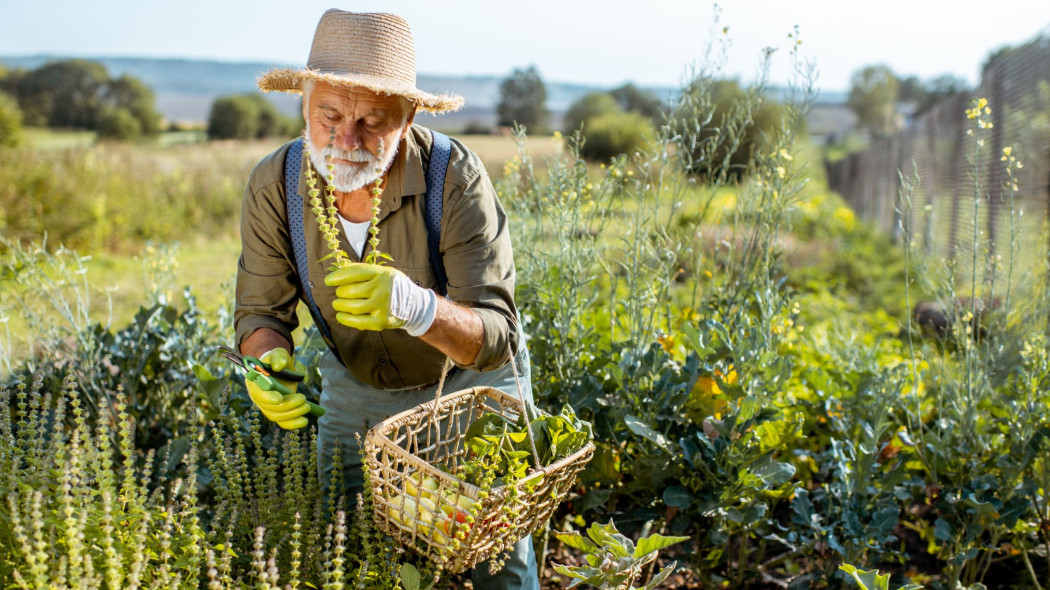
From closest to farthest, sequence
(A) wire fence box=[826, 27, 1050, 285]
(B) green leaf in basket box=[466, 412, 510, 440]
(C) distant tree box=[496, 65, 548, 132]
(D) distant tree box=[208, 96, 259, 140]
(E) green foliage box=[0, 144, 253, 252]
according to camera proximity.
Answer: (B) green leaf in basket box=[466, 412, 510, 440] → (A) wire fence box=[826, 27, 1050, 285] → (C) distant tree box=[496, 65, 548, 132] → (E) green foliage box=[0, 144, 253, 252] → (D) distant tree box=[208, 96, 259, 140]

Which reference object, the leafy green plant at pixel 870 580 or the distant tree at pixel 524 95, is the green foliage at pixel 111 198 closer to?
the distant tree at pixel 524 95

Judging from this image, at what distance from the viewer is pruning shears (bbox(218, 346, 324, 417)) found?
5.68 feet

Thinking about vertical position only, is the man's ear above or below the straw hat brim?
below

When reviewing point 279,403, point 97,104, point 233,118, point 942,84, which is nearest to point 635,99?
point 233,118

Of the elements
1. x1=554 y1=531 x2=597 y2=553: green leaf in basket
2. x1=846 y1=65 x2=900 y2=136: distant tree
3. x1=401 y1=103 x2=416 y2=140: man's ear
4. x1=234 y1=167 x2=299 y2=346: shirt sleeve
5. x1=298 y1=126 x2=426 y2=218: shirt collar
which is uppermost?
x1=846 y1=65 x2=900 y2=136: distant tree

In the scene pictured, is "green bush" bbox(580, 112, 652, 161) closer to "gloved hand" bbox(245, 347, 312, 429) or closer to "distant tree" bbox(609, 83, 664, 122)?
"gloved hand" bbox(245, 347, 312, 429)

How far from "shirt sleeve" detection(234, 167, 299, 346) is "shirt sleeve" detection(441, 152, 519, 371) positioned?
0.44m

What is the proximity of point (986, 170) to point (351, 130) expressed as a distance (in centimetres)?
611

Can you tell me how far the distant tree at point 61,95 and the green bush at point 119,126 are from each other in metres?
1.51

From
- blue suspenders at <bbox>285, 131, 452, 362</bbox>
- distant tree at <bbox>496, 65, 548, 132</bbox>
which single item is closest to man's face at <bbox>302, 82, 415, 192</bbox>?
blue suspenders at <bbox>285, 131, 452, 362</bbox>

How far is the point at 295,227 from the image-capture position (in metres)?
2.04

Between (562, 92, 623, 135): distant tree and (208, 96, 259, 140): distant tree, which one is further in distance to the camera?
(208, 96, 259, 140): distant tree

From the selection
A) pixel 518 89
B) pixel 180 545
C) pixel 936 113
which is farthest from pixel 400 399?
pixel 936 113

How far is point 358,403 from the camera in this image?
220 cm
